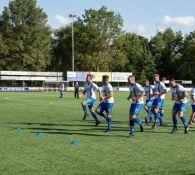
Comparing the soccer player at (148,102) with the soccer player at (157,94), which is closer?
the soccer player at (157,94)

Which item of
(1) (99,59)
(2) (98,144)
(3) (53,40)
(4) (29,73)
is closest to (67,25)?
(3) (53,40)

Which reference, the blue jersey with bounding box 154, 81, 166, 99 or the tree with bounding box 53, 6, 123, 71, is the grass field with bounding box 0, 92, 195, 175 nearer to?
the blue jersey with bounding box 154, 81, 166, 99

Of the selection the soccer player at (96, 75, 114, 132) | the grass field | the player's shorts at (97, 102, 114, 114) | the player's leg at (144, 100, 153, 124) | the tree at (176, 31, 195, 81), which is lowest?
the grass field

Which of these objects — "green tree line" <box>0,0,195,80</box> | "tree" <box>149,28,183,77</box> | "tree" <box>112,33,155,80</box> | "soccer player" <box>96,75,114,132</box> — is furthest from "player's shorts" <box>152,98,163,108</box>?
"tree" <box>149,28,183,77</box>

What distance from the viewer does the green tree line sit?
82.9m

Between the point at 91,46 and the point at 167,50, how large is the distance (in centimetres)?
2023

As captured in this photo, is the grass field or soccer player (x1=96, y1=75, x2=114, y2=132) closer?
the grass field

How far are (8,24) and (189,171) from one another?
77.9 meters

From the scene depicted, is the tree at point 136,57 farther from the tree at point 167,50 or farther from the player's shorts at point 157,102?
the player's shorts at point 157,102

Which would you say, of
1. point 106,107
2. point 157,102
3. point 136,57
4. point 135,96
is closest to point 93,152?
point 135,96

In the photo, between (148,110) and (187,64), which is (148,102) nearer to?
(148,110)

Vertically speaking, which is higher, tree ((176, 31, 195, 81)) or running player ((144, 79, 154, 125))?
tree ((176, 31, 195, 81))

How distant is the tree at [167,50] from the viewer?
99250 millimetres

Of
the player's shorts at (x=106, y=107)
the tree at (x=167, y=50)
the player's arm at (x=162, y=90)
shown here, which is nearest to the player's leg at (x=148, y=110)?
the player's arm at (x=162, y=90)
